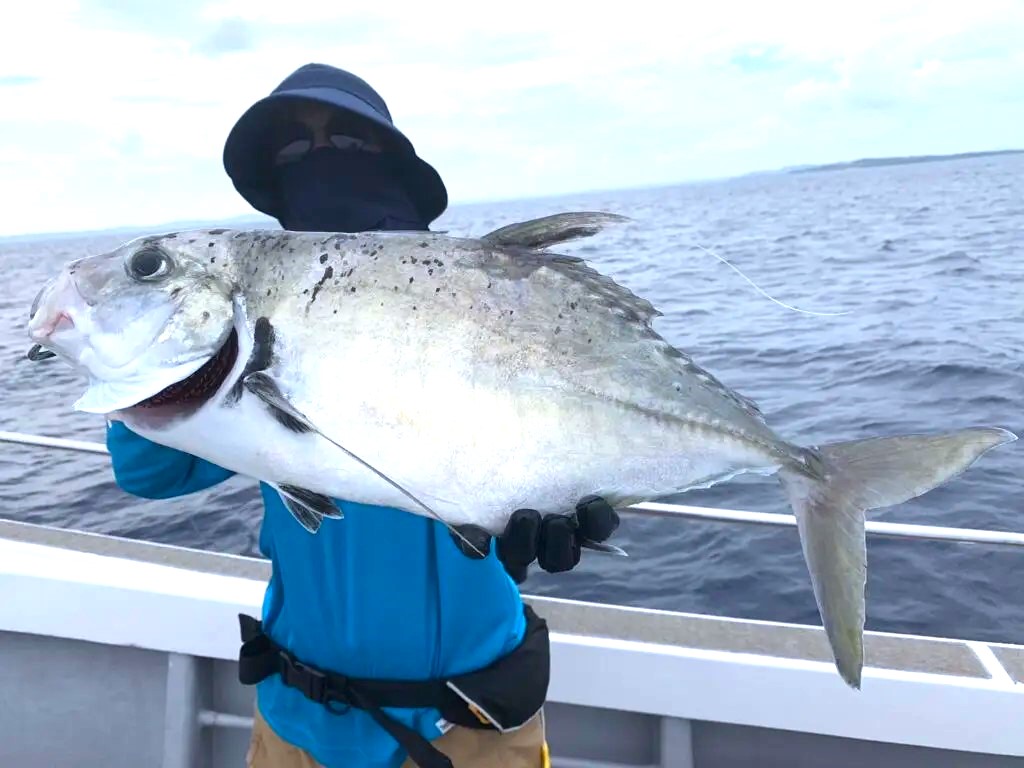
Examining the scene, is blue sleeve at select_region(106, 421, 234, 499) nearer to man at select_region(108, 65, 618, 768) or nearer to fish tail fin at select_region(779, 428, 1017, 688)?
man at select_region(108, 65, 618, 768)

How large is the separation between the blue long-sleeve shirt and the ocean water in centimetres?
317

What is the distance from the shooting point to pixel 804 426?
8.53 metres

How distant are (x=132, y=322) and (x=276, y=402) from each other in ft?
1.25

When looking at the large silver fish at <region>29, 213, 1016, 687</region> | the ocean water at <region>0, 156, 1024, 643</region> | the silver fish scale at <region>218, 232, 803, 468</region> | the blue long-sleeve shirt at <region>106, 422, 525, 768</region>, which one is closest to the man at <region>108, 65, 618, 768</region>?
the blue long-sleeve shirt at <region>106, 422, 525, 768</region>

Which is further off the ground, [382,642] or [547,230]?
[547,230]

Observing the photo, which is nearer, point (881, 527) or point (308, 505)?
point (308, 505)

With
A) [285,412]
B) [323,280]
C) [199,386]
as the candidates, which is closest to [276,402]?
[285,412]

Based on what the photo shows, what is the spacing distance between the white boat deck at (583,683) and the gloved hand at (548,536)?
3.67ft

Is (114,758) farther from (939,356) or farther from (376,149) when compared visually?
(939,356)

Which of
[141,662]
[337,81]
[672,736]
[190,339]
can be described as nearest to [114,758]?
[141,662]

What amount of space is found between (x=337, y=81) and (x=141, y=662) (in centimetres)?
244

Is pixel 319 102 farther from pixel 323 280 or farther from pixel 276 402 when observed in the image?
pixel 276 402

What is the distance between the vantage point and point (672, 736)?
3.02 meters

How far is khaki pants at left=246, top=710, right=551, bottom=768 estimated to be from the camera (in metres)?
2.31
